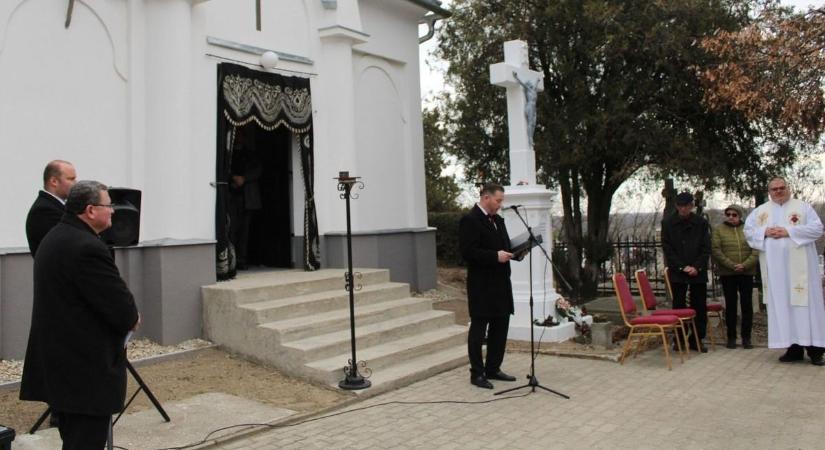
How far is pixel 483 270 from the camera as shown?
251 inches

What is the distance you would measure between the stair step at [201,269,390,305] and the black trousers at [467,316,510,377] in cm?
243

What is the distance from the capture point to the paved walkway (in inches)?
192

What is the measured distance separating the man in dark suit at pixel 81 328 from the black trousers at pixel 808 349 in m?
6.57

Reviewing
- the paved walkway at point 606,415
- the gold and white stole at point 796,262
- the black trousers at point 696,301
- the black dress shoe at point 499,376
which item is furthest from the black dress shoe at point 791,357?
the black dress shoe at point 499,376

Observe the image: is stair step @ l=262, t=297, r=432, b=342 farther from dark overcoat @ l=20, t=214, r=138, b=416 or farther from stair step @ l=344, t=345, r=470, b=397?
dark overcoat @ l=20, t=214, r=138, b=416

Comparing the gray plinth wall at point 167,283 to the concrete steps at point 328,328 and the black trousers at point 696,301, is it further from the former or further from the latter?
the black trousers at point 696,301

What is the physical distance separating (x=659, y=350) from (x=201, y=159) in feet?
18.8

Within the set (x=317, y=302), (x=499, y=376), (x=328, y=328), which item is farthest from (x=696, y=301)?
(x=317, y=302)

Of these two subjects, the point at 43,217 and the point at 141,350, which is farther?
the point at 141,350

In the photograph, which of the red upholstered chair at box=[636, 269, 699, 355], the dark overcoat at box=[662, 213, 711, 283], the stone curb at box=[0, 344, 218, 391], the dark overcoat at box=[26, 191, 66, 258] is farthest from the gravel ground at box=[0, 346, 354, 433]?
the dark overcoat at box=[662, 213, 711, 283]

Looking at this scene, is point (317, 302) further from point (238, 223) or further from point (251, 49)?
point (251, 49)

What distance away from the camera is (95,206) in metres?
3.55

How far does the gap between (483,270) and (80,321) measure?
146 inches

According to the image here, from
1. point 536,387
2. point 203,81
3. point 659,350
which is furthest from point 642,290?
point 203,81
